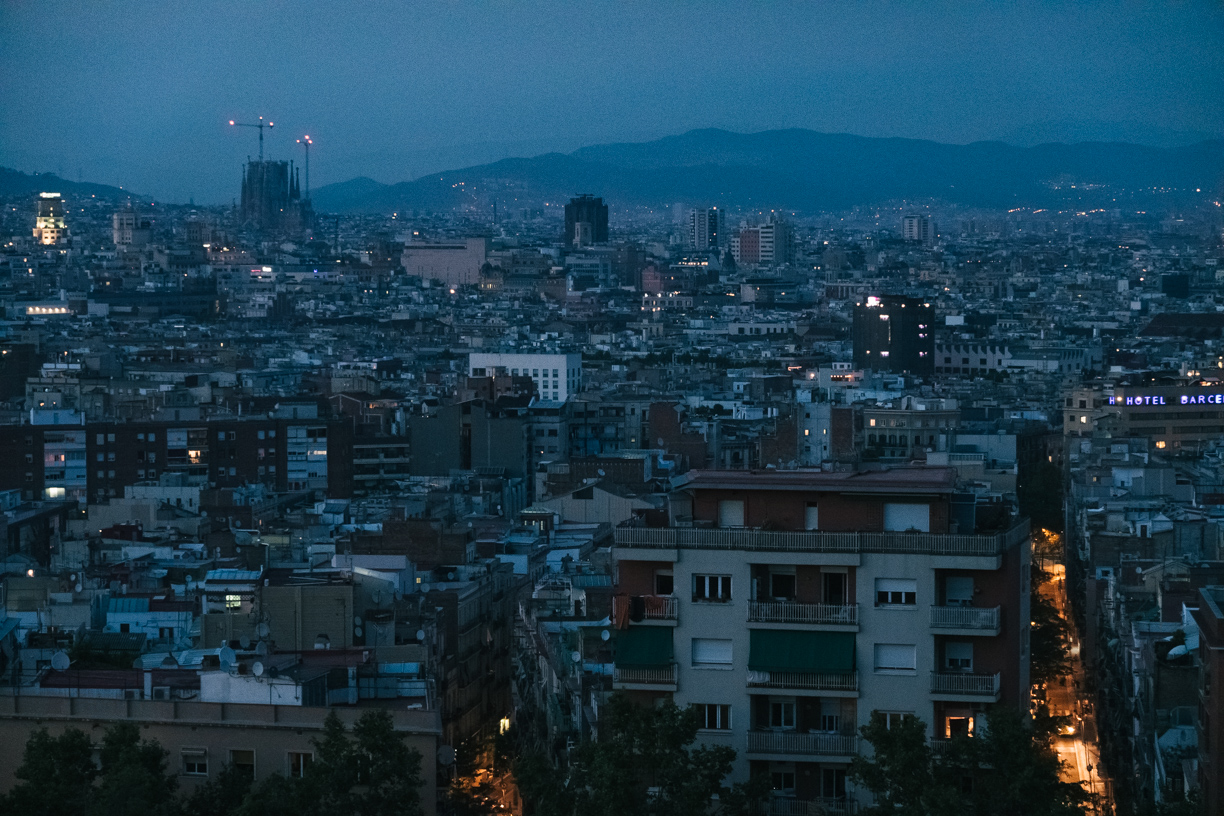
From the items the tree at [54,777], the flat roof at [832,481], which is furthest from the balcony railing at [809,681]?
the tree at [54,777]

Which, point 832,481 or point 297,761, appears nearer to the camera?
point 832,481

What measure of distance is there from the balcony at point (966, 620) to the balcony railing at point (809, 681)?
20.3 inches

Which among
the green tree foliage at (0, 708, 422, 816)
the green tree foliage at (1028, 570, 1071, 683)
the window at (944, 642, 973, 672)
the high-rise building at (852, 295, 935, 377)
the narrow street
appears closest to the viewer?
the green tree foliage at (0, 708, 422, 816)

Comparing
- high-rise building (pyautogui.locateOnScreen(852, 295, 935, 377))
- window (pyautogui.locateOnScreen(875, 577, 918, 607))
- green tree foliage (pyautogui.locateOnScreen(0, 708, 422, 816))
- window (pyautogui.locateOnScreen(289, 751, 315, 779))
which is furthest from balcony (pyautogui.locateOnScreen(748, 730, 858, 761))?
high-rise building (pyautogui.locateOnScreen(852, 295, 935, 377))

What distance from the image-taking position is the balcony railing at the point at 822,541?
1292cm

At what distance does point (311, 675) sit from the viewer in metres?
14.9

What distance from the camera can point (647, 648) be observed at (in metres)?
13.1

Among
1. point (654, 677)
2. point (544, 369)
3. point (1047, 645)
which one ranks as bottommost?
point (1047, 645)

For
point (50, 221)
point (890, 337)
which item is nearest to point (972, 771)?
point (890, 337)

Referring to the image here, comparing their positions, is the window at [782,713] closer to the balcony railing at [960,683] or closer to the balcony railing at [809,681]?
the balcony railing at [809,681]

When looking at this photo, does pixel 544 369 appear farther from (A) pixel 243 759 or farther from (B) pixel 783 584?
(B) pixel 783 584

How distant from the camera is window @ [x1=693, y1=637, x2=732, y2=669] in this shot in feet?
42.9

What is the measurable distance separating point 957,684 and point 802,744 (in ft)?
2.82

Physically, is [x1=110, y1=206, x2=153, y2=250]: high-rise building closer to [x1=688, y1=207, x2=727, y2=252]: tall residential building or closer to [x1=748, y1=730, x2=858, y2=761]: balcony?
[x1=688, y1=207, x2=727, y2=252]: tall residential building
